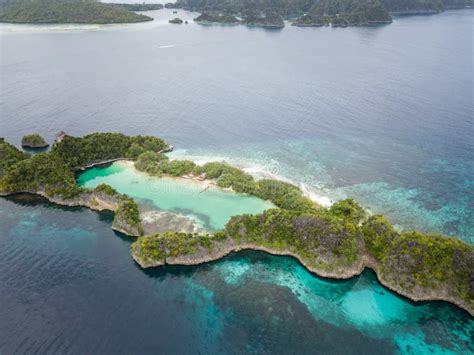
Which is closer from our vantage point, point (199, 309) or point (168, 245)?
point (199, 309)

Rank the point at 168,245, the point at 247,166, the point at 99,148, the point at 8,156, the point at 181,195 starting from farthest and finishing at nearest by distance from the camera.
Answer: the point at 99,148 < the point at 247,166 < the point at 8,156 < the point at 181,195 < the point at 168,245

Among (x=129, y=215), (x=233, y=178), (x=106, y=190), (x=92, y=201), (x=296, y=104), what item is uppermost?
(x=106, y=190)

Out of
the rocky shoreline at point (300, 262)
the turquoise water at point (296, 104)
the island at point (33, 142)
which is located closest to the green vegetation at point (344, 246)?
the rocky shoreline at point (300, 262)

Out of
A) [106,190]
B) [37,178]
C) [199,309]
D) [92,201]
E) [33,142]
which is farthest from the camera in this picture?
[33,142]

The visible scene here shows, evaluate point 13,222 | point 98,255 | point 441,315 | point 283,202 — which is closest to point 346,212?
point 283,202

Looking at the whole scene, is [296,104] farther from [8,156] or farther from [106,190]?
[8,156]

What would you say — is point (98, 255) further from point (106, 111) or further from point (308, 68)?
point (308, 68)

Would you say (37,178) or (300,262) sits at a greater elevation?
(37,178)

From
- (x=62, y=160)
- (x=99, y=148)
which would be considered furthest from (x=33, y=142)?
(x=99, y=148)
